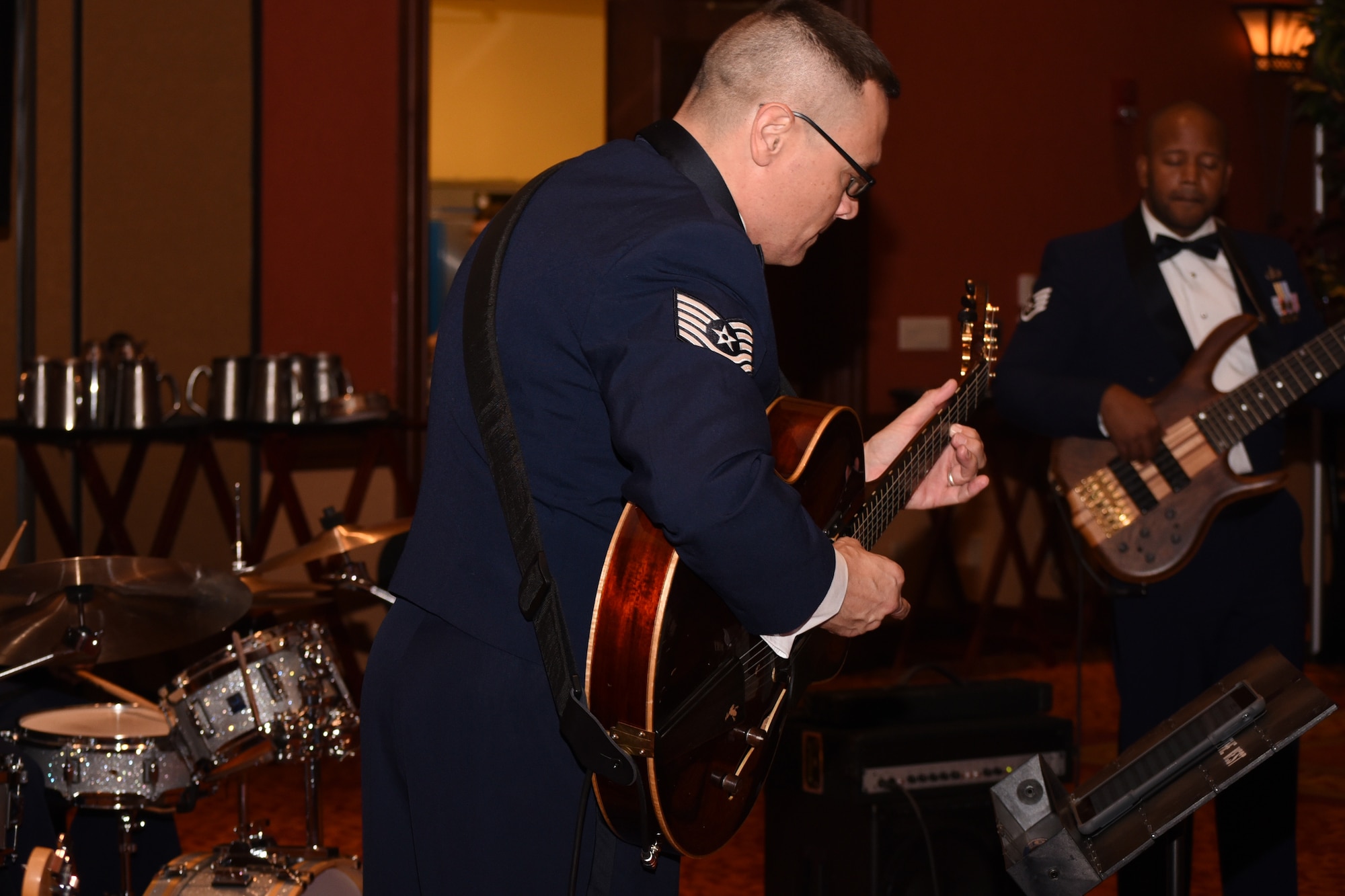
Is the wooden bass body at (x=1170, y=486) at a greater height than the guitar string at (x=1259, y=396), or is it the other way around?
the guitar string at (x=1259, y=396)

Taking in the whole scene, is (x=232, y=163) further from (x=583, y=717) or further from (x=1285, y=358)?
(x=583, y=717)


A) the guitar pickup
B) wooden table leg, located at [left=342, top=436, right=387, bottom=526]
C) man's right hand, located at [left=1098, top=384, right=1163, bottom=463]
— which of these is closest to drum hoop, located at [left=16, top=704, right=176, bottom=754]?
the guitar pickup

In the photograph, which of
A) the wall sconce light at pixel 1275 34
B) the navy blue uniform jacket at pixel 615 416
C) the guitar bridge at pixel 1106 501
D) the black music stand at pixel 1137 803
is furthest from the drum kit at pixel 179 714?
the wall sconce light at pixel 1275 34

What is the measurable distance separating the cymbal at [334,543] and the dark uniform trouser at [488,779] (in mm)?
1328

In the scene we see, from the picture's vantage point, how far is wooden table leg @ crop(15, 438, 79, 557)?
445 centimetres

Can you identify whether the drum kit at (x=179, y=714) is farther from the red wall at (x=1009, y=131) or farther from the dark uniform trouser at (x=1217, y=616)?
the red wall at (x=1009, y=131)

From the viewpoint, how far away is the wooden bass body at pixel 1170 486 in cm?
281

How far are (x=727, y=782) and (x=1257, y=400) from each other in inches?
68.1

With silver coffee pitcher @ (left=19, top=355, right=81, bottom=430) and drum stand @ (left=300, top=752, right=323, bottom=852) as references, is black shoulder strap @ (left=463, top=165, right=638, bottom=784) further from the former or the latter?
silver coffee pitcher @ (left=19, top=355, right=81, bottom=430)

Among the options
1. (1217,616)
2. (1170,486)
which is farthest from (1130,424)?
(1217,616)

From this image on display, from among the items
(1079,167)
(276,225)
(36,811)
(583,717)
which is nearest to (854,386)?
(1079,167)

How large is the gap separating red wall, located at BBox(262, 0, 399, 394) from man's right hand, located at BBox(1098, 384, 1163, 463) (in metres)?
2.99

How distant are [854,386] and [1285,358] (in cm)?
304

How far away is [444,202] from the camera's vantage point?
8.17 metres
